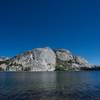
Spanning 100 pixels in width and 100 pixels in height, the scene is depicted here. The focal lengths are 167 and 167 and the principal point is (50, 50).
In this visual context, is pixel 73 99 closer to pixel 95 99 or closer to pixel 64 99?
pixel 64 99

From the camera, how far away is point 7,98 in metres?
36.0

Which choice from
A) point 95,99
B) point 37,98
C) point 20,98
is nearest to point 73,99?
point 95,99

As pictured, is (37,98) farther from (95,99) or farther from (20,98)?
(95,99)

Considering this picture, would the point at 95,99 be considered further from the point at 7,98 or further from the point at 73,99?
the point at 7,98

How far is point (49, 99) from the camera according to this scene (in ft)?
115

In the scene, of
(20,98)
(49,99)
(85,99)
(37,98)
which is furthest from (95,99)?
(20,98)

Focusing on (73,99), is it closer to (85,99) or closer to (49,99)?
(85,99)

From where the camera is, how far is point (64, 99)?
35.1 metres

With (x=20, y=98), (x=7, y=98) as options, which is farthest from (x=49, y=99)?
(x=7, y=98)

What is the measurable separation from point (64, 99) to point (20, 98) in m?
9.47

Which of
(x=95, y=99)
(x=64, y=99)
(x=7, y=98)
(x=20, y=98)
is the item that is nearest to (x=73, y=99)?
(x=64, y=99)

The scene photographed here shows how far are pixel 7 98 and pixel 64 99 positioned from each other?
482 inches

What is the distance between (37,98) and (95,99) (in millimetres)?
12454

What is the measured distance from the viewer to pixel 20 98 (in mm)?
36125
